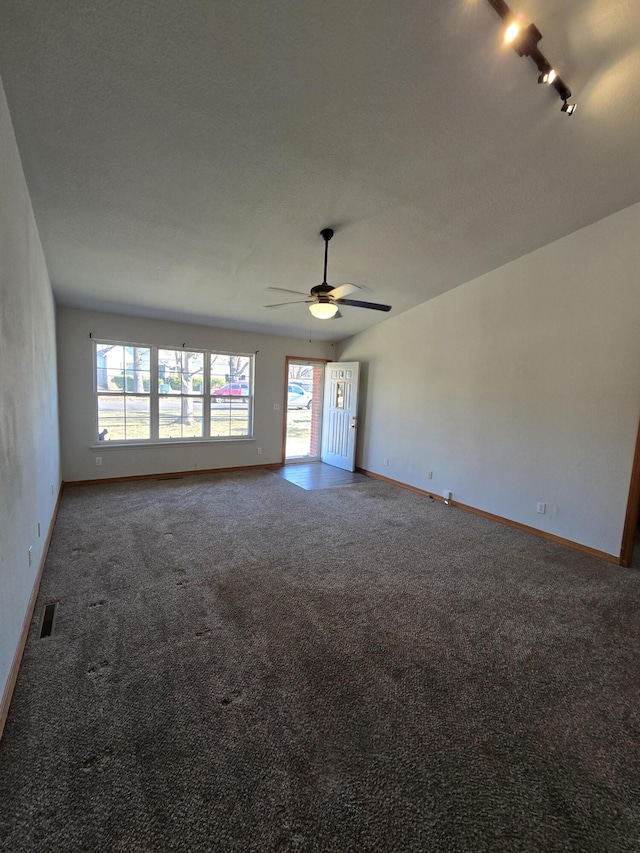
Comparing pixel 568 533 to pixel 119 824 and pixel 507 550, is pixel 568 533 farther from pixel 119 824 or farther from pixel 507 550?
pixel 119 824

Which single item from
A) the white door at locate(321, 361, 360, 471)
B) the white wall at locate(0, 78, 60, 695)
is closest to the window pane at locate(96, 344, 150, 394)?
the white wall at locate(0, 78, 60, 695)

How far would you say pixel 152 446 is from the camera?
5.69 meters

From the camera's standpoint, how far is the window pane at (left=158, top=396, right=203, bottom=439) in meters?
5.79

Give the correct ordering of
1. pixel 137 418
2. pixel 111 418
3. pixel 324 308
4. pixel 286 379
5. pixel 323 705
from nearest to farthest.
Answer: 1. pixel 323 705
2. pixel 324 308
3. pixel 111 418
4. pixel 137 418
5. pixel 286 379

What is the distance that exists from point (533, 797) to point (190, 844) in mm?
1231

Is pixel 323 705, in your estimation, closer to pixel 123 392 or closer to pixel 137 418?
pixel 137 418

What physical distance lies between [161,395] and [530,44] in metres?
5.53

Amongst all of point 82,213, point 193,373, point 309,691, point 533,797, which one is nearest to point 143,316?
point 193,373

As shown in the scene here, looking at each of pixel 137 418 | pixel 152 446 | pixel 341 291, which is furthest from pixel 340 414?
pixel 341 291

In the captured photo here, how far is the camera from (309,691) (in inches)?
69.6

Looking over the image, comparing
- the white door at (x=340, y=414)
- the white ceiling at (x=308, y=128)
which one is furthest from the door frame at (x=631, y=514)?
the white door at (x=340, y=414)

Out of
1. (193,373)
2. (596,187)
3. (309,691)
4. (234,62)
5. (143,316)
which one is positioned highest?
(596,187)

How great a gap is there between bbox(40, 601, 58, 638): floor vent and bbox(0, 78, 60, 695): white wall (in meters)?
0.17

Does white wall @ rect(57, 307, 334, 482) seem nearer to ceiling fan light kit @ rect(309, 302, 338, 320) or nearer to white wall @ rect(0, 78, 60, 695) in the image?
white wall @ rect(0, 78, 60, 695)
